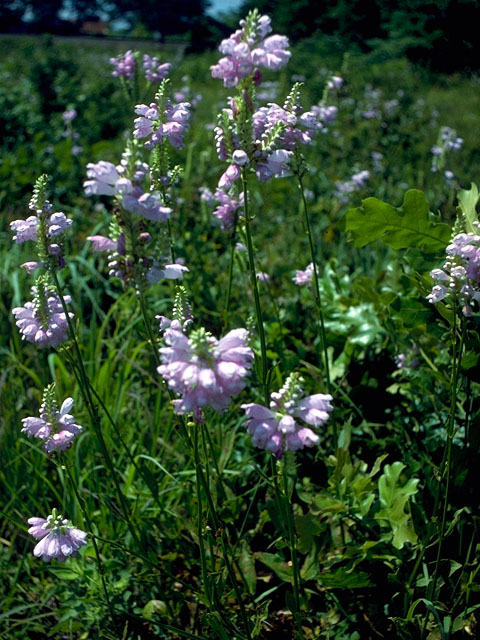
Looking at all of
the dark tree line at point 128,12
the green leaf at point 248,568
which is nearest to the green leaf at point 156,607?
the green leaf at point 248,568

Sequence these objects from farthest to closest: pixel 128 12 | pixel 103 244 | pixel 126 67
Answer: pixel 128 12 < pixel 126 67 < pixel 103 244

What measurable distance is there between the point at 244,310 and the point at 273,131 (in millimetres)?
1751

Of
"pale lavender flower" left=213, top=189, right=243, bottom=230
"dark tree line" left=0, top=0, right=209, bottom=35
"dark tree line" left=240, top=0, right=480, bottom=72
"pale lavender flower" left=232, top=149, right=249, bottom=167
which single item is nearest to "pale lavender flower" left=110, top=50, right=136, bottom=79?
"pale lavender flower" left=213, top=189, right=243, bottom=230

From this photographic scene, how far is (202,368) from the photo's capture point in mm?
1049

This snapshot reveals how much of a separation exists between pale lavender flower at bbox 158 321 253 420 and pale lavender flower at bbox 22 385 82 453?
53 cm

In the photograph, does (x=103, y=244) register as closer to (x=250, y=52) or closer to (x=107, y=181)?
(x=107, y=181)

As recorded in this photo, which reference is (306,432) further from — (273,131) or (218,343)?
(273,131)

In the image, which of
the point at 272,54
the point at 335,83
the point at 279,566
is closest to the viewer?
the point at 272,54

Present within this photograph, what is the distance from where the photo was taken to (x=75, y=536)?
145 cm

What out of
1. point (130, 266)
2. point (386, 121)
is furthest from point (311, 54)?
point (130, 266)

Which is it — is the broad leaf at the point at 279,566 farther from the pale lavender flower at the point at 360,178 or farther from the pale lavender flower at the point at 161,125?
the pale lavender flower at the point at 360,178

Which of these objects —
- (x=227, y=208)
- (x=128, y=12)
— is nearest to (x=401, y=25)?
(x=227, y=208)

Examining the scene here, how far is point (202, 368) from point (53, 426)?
2.02 feet

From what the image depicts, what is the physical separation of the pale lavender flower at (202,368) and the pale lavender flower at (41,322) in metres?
0.55
